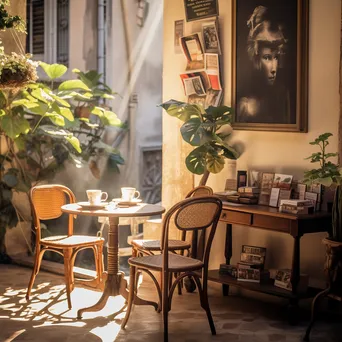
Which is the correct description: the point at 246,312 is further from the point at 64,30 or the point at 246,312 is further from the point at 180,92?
the point at 64,30

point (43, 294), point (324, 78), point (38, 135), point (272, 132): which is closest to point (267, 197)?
point (272, 132)

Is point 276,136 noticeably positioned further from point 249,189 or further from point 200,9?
point 200,9

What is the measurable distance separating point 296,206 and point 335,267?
0.60m

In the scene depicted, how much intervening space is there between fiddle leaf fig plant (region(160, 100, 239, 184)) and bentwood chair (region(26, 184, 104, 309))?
A: 984 millimetres

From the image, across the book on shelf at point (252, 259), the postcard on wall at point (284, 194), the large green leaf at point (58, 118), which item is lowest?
the book on shelf at point (252, 259)

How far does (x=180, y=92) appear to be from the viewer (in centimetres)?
769

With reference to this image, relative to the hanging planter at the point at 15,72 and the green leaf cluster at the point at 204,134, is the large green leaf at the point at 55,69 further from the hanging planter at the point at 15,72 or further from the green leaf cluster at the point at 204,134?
the green leaf cluster at the point at 204,134

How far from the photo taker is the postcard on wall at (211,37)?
730 centimetres

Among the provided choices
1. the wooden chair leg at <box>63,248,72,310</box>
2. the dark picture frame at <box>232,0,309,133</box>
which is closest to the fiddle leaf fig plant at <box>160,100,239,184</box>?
the dark picture frame at <box>232,0,309,133</box>

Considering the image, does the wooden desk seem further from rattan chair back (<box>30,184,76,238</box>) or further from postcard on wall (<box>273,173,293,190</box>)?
rattan chair back (<box>30,184,76,238</box>)

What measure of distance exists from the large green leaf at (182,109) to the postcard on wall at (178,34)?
0.78 meters

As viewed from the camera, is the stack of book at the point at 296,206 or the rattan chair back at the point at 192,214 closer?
the rattan chair back at the point at 192,214

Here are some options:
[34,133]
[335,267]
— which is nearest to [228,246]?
[335,267]

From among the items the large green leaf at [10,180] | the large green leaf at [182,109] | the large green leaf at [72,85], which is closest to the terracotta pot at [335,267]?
the large green leaf at [182,109]
